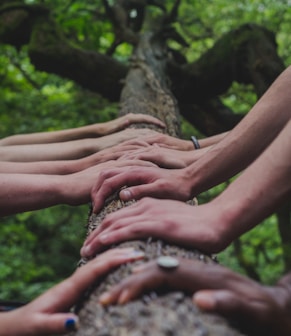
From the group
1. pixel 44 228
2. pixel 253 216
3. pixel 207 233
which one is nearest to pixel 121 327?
pixel 207 233

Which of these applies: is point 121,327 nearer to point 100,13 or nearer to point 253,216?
point 253,216

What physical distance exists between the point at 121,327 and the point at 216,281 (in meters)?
0.25

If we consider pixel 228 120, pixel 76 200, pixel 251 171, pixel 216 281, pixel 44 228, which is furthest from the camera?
pixel 44 228

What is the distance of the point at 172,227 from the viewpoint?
4.37 feet

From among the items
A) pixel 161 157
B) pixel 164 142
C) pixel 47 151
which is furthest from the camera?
pixel 47 151

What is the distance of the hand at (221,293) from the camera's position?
103cm

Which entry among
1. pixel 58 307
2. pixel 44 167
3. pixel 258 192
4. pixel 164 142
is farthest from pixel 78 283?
pixel 164 142

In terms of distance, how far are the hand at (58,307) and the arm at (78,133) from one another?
2.22 metres

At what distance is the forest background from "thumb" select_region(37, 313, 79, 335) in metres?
4.09

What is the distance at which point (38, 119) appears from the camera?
5586mm

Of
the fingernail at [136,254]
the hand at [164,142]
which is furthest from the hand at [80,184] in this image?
the fingernail at [136,254]

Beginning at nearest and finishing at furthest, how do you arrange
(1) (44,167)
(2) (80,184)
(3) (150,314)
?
(3) (150,314), (2) (80,184), (1) (44,167)

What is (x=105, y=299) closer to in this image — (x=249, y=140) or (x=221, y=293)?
(x=221, y=293)

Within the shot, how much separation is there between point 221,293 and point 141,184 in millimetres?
942
